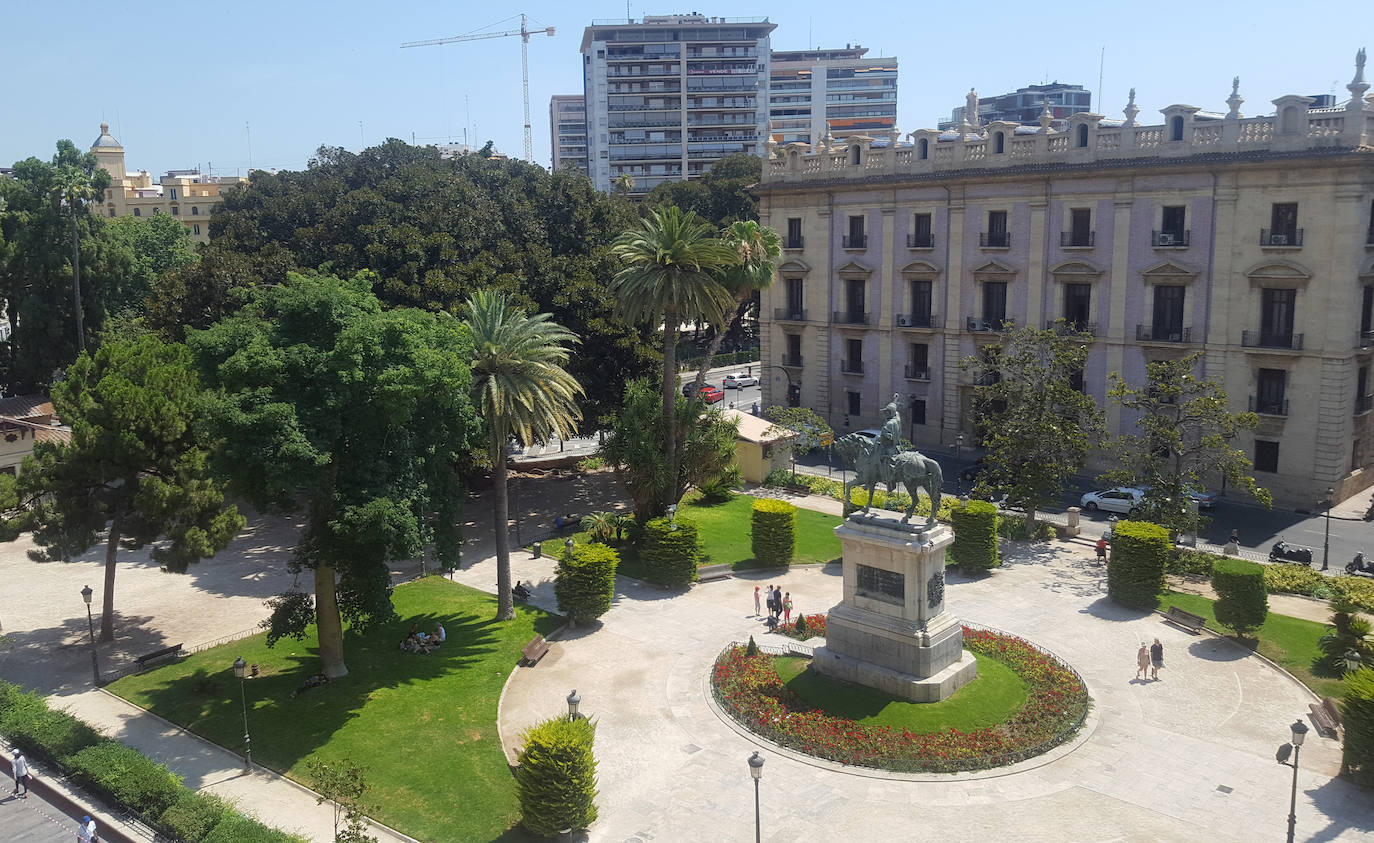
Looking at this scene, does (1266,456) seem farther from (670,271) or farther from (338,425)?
(338,425)

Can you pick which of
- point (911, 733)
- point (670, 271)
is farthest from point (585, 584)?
point (670, 271)

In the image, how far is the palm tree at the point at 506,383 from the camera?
35.8 metres

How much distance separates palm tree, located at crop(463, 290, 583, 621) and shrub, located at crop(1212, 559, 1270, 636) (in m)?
23.6

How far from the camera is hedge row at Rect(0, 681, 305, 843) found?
76.1 ft

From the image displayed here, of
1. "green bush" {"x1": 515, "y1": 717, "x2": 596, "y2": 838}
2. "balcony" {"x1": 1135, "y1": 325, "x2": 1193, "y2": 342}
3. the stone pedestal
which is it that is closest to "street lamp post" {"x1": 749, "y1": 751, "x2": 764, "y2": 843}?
"green bush" {"x1": 515, "y1": 717, "x2": 596, "y2": 838}

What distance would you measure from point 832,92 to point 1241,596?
15558 cm

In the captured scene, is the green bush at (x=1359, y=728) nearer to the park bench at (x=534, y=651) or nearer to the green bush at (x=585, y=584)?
the green bush at (x=585, y=584)

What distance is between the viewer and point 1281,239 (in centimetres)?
5053

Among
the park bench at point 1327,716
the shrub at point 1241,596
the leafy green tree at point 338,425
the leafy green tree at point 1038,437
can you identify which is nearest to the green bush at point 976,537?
the leafy green tree at point 1038,437

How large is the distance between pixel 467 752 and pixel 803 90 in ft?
520

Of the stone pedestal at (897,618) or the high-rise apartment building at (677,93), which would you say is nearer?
the stone pedestal at (897,618)

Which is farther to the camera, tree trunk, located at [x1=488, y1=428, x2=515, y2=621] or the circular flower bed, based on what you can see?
tree trunk, located at [x1=488, y1=428, x2=515, y2=621]

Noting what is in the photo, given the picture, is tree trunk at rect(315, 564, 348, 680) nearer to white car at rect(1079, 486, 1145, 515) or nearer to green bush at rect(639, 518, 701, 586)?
green bush at rect(639, 518, 701, 586)

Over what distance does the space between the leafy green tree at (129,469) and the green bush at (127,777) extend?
784cm
